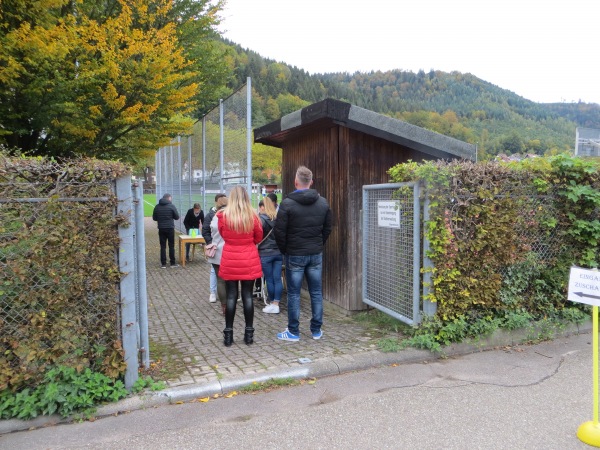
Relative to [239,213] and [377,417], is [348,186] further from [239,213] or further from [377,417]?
[377,417]

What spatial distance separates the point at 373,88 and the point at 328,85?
26.6 metres

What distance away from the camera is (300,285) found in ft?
17.6

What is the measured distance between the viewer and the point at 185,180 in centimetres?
1773

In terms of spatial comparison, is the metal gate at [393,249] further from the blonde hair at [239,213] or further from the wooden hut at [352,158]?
the blonde hair at [239,213]

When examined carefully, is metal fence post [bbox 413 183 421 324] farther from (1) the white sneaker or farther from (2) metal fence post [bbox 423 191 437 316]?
(1) the white sneaker

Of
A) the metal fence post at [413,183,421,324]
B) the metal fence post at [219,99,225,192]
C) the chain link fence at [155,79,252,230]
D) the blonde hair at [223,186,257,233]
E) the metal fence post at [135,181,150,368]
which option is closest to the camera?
the metal fence post at [135,181,150,368]

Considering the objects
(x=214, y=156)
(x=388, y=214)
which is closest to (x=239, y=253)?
(x=388, y=214)

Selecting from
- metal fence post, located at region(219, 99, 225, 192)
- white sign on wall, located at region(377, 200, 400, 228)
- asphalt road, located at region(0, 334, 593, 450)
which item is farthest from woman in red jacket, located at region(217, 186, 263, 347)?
metal fence post, located at region(219, 99, 225, 192)

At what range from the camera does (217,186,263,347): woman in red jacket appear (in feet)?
16.6

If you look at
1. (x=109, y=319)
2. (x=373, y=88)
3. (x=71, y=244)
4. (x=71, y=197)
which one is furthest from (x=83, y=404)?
(x=373, y=88)

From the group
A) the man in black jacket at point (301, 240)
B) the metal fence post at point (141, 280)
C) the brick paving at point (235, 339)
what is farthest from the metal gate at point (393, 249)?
the metal fence post at point (141, 280)

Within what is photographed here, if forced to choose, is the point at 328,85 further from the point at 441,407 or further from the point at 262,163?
the point at 441,407

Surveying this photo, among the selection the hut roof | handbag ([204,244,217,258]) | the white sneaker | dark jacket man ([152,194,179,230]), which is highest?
the hut roof

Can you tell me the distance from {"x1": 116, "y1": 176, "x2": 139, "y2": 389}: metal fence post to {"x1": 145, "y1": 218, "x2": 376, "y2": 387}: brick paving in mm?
436
